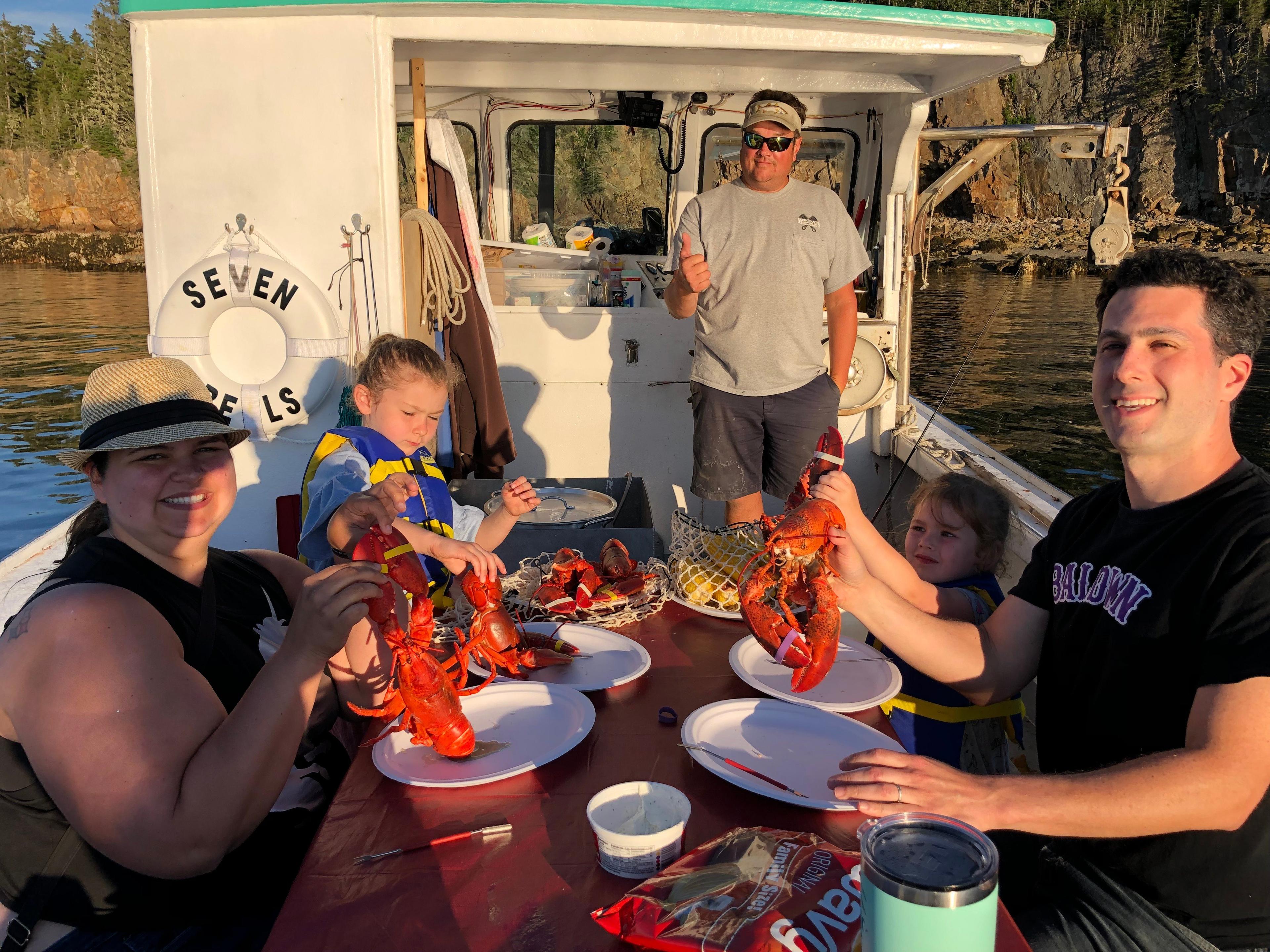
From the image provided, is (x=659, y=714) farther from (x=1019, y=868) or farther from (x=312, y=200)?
(x=312, y=200)

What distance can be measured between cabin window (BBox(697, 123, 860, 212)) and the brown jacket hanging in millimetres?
2000

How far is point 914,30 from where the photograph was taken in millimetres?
4094

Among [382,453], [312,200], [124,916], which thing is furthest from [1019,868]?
[312,200]

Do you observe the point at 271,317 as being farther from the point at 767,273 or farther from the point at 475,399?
the point at 767,273

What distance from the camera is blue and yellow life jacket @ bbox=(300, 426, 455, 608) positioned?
273 centimetres

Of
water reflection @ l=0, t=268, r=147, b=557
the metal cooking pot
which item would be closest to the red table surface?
the metal cooking pot

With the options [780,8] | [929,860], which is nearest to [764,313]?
[780,8]

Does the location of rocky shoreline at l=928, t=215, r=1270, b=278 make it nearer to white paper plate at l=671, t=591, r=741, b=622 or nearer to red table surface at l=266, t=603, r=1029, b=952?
white paper plate at l=671, t=591, r=741, b=622

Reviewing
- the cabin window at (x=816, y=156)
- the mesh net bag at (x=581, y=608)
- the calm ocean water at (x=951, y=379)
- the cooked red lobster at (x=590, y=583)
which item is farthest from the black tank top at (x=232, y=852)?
the calm ocean water at (x=951, y=379)

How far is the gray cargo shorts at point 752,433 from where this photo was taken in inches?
173

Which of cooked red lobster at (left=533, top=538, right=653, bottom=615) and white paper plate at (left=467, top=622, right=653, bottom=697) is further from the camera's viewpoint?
cooked red lobster at (left=533, top=538, right=653, bottom=615)

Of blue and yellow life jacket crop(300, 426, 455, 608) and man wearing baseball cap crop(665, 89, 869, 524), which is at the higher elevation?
man wearing baseball cap crop(665, 89, 869, 524)

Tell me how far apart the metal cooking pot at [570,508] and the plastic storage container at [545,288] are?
5.96 feet

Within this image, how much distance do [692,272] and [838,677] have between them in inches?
89.0
